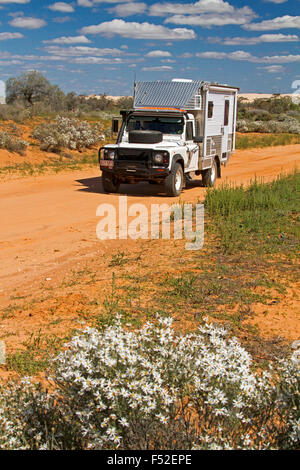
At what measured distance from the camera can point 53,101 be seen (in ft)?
114

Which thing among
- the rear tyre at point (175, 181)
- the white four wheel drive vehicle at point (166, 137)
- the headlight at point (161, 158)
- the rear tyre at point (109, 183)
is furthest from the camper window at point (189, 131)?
the rear tyre at point (109, 183)

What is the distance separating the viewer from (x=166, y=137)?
1312 cm

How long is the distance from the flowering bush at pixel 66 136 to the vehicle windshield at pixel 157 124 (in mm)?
7951

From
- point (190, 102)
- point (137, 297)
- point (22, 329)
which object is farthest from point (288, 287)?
point (190, 102)

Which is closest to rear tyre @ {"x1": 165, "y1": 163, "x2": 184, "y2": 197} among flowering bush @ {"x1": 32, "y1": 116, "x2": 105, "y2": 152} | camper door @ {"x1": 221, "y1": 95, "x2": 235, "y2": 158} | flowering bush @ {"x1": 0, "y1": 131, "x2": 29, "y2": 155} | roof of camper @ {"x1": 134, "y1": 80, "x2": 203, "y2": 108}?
roof of camper @ {"x1": 134, "y1": 80, "x2": 203, "y2": 108}

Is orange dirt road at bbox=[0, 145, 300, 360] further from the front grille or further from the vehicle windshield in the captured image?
the vehicle windshield

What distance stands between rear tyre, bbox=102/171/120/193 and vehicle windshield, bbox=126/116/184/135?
4.22ft

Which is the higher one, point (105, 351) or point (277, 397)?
point (105, 351)

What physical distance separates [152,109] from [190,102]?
3.11ft

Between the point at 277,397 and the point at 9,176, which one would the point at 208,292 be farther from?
the point at 9,176

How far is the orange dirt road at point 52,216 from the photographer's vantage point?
7.57m
